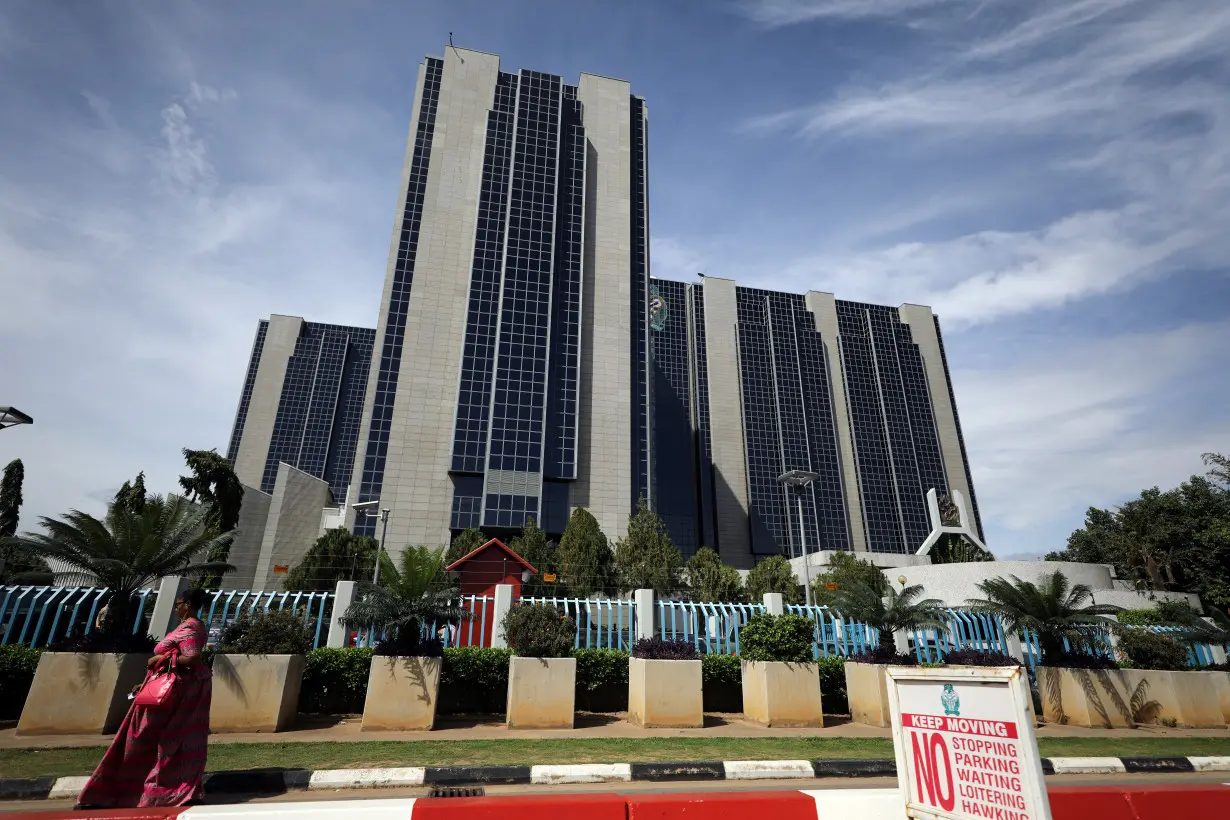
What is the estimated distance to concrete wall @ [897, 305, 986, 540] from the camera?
288 feet

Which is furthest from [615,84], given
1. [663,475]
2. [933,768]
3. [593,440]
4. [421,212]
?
[933,768]

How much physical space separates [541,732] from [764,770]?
4327mm

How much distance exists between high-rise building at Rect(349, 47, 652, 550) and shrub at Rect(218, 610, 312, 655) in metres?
39.8

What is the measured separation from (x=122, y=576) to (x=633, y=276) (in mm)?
56948

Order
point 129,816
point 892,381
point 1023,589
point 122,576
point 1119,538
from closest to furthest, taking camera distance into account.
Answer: point 129,816 < point 122,576 < point 1023,589 < point 1119,538 < point 892,381

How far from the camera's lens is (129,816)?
Result: 10.8 feet

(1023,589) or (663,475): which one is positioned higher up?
(663,475)

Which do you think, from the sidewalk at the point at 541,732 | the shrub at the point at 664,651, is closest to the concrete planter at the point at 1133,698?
the sidewalk at the point at 541,732

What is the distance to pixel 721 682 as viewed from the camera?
41.5 feet

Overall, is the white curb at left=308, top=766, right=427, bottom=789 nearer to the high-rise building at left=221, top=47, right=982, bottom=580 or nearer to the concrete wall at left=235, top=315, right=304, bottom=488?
the high-rise building at left=221, top=47, right=982, bottom=580

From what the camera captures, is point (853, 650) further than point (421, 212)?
No

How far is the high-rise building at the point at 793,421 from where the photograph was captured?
7850 centimetres

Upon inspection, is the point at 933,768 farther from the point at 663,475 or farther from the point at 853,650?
the point at 663,475

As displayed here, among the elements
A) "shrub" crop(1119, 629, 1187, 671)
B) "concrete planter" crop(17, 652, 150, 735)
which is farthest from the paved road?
"shrub" crop(1119, 629, 1187, 671)
